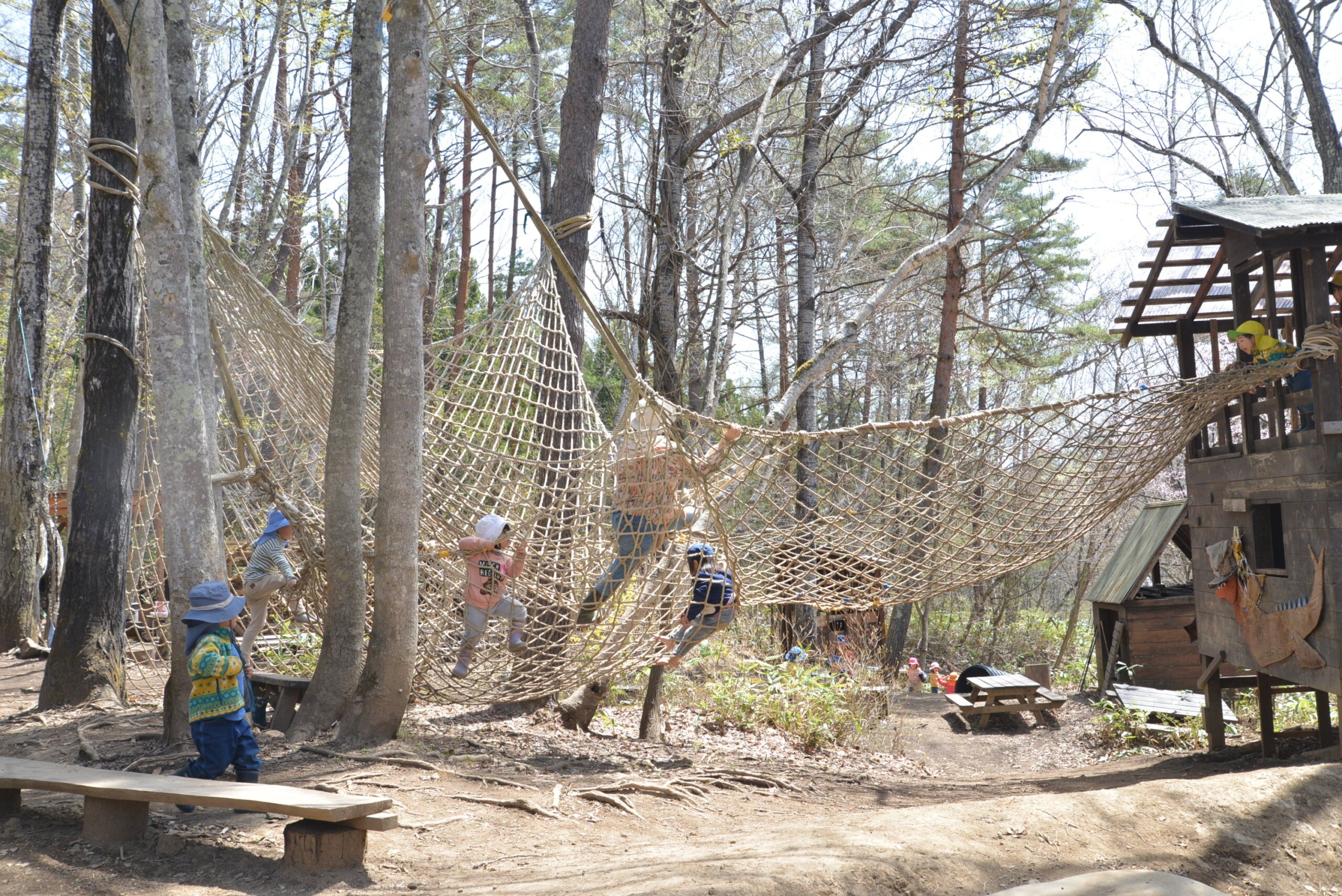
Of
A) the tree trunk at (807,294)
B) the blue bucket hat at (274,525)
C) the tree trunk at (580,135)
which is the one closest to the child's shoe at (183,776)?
the blue bucket hat at (274,525)

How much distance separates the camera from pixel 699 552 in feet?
11.7

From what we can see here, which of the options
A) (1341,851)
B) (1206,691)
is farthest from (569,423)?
(1206,691)

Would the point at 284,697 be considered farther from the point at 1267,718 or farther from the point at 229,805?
the point at 1267,718

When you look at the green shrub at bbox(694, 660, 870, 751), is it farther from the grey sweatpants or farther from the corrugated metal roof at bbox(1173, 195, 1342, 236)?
the corrugated metal roof at bbox(1173, 195, 1342, 236)

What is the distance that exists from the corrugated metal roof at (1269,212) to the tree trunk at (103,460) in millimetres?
4560

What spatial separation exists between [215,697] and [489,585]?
1.16 meters

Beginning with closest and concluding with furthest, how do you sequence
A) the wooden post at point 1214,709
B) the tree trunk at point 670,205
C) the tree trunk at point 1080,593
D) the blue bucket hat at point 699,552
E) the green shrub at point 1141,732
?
the blue bucket hat at point 699,552 → the wooden post at point 1214,709 → the green shrub at point 1141,732 → the tree trunk at point 670,205 → the tree trunk at point 1080,593

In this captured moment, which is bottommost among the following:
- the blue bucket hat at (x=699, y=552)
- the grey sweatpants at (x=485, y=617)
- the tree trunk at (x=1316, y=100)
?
the grey sweatpants at (x=485, y=617)

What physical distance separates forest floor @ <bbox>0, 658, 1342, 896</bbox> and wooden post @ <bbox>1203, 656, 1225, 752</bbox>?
128cm

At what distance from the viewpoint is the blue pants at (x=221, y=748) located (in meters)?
2.55

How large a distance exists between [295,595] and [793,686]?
8.86ft

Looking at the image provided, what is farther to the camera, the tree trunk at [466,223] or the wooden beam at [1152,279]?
the tree trunk at [466,223]

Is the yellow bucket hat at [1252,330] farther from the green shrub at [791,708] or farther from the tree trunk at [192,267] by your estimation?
the tree trunk at [192,267]

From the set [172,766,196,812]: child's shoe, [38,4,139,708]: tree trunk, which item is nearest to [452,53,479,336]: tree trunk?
[38,4,139,708]: tree trunk
